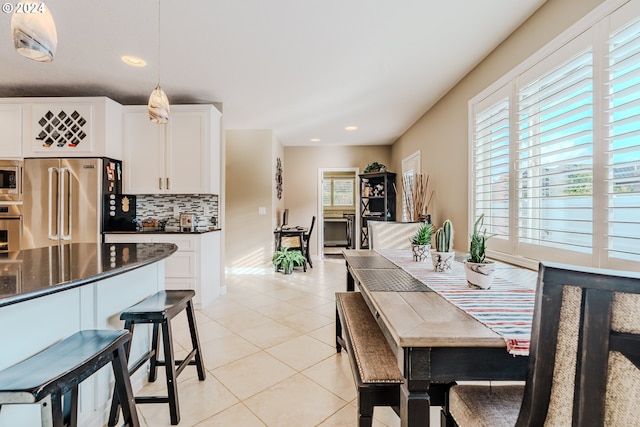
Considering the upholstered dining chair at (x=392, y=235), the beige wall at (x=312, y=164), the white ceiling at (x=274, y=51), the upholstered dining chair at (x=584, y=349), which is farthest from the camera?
the beige wall at (x=312, y=164)

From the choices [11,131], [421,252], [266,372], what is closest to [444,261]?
[421,252]

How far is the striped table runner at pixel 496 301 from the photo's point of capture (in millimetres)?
812

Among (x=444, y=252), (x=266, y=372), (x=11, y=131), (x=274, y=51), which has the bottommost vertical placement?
(x=266, y=372)

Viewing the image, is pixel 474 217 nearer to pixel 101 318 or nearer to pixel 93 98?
pixel 101 318

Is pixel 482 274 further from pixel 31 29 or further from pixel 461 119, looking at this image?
pixel 461 119

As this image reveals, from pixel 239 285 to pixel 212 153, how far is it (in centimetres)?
190

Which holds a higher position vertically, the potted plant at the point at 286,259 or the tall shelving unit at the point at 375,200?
the tall shelving unit at the point at 375,200

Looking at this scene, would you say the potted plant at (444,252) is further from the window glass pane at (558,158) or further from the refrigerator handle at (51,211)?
the refrigerator handle at (51,211)

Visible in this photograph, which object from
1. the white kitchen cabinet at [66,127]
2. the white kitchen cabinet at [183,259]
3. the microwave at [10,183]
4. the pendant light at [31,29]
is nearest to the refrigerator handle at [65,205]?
the white kitchen cabinet at [66,127]

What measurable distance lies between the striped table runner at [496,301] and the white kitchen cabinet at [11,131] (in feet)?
14.2

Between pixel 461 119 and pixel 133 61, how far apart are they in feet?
10.6

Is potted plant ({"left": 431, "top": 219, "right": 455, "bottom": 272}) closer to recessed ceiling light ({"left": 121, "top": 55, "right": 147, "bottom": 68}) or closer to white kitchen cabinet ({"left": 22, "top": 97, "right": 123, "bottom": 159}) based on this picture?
recessed ceiling light ({"left": 121, "top": 55, "right": 147, "bottom": 68})

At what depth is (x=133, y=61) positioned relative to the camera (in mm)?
2721

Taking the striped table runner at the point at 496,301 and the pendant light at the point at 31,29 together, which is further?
the pendant light at the point at 31,29
